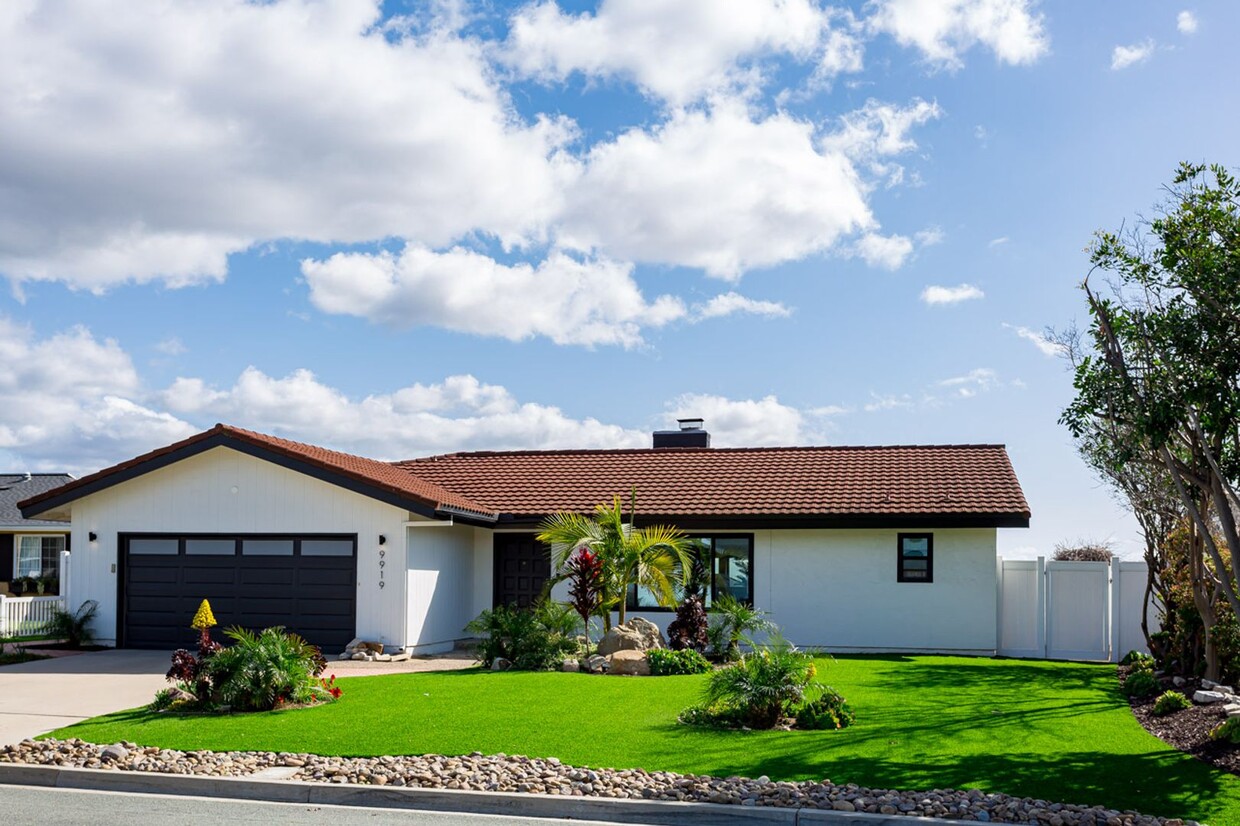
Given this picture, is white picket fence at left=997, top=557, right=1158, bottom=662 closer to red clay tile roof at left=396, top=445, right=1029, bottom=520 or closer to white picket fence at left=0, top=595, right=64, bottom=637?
red clay tile roof at left=396, top=445, right=1029, bottom=520

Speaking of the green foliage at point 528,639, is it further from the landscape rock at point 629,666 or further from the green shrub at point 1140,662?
the green shrub at point 1140,662

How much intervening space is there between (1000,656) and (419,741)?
544 inches

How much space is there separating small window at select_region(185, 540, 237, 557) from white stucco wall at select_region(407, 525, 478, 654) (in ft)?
11.7

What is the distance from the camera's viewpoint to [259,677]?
13469mm

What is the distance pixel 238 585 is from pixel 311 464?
298 cm

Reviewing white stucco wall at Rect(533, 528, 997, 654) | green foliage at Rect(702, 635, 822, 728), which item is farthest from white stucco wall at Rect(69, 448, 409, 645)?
green foliage at Rect(702, 635, 822, 728)

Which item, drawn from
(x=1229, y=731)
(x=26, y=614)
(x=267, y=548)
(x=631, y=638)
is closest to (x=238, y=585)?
(x=267, y=548)

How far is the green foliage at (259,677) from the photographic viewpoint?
13445mm

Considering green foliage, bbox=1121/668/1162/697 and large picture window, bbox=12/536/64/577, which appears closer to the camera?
green foliage, bbox=1121/668/1162/697

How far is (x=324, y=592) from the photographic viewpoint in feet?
68.3

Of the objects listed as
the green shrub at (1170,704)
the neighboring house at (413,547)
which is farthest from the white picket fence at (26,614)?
the green shrub at (1170,704)

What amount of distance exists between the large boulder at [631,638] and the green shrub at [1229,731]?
869cm

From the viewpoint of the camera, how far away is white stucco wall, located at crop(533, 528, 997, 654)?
21.4 meters

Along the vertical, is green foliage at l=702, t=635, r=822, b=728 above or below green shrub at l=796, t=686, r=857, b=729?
above
